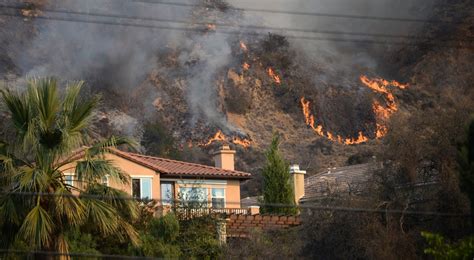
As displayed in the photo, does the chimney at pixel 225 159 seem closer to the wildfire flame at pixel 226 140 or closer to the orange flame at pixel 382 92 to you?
the wildfire flame at pixel 226 140

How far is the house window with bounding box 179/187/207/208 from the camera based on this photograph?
4072cm

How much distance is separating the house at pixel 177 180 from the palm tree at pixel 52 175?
704 inches

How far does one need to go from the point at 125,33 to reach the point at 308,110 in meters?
24.2

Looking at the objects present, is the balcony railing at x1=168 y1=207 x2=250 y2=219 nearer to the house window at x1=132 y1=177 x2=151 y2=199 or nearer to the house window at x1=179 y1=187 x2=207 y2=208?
the house window at x1=179 y1=187 x2=207 y2=208

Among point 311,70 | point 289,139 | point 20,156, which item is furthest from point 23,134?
point 311,70

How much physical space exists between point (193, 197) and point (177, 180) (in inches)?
132

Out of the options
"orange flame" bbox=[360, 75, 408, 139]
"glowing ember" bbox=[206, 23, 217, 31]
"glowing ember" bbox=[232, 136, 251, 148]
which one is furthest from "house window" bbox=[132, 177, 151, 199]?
"glowing ember" bbox=[206, 23, 217, 31]

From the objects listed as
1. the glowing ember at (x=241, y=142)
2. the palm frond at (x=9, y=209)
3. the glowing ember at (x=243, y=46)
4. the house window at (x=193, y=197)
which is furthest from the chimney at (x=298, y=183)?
the glowing ember at (x=243, y=46)

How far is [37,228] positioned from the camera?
21234 millimetres

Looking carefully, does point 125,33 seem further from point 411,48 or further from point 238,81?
point 411,48

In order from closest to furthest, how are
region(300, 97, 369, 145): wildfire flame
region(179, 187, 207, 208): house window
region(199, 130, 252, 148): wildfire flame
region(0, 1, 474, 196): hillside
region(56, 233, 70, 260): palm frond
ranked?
region(56, 233, 70, 260): palm frond < region(179, 187, 207, 208): house window < region(199, 130, 252, 148): wildfire flame < region(0, 1, 474, 196): hillside < region(300, 97, 369, 145): wildfire flame

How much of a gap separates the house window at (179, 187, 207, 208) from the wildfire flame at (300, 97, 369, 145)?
67.0 meters

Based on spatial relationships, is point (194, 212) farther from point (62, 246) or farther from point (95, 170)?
point (62, 246)

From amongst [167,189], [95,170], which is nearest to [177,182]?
[167,189]
